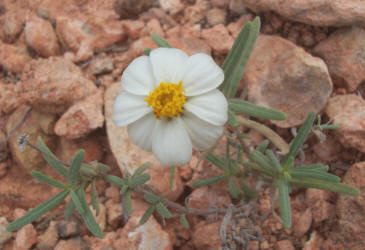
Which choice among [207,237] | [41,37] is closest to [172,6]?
[41,37]

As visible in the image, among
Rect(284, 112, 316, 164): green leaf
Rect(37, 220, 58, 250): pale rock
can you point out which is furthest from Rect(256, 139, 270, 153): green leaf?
Rect(37, 220, 58, 250): pale rock

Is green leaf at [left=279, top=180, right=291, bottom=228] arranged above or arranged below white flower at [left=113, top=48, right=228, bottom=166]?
below

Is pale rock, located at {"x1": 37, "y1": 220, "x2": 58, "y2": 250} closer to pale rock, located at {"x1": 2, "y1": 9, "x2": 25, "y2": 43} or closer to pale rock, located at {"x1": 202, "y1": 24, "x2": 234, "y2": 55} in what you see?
pale rock, located at {"x1": 202, "y1": 24, "x2": 234, "y2": 55}

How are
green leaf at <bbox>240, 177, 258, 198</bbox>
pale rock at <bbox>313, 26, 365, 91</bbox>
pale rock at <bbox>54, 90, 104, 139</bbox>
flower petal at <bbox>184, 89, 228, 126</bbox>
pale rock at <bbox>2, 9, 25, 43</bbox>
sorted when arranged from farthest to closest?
pale rock at <bbox>2, 9, 25, 43</bbox>, pale rock at <bbox>54, 90, 104, 139</bbox>, pale rock at <bbox>313, 26, 365, 91</bbox>, green leaf at <bbox>240, 177, 258, 198</bbox>, flower petal at <bbox>184, 89, 228, 126</bbox>

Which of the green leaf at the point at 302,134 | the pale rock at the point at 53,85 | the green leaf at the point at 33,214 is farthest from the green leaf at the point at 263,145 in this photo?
the pale rock at the point at 53,85

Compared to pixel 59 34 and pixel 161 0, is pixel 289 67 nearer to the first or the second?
pixel 161 0

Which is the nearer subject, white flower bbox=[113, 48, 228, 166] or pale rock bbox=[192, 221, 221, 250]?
white flower bbox=[113, 48, 228, 166]
